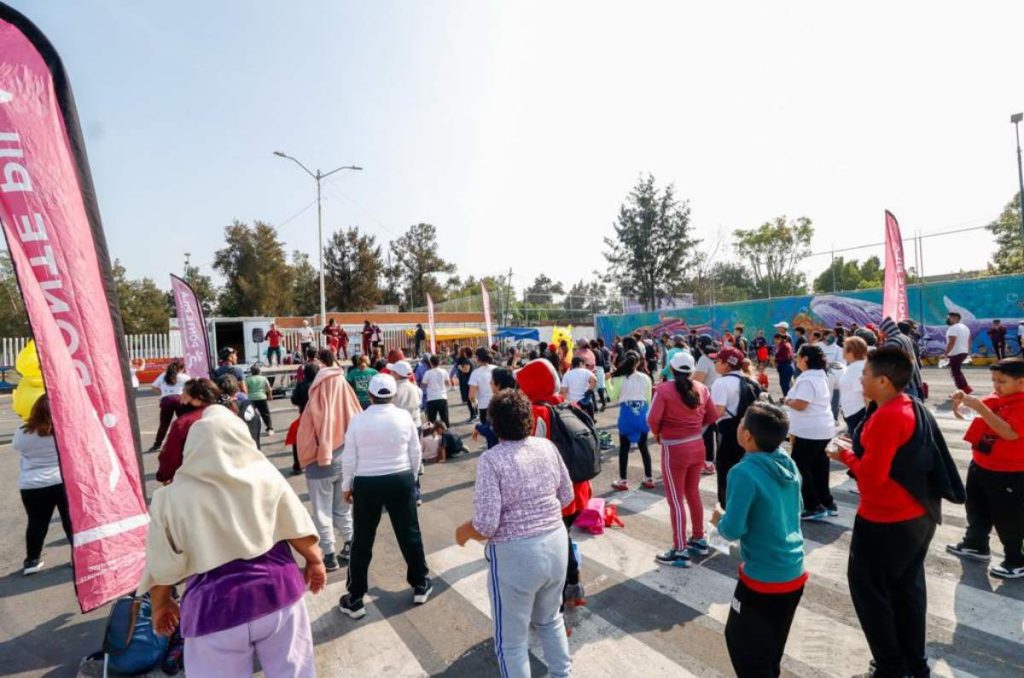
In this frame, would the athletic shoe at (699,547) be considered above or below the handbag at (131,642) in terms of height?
below

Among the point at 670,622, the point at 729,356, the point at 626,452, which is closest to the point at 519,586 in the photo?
the point at 670,622

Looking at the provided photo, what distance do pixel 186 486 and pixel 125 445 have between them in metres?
1.13

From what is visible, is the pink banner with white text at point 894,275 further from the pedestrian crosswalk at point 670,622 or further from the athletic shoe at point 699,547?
the athletic shoe at point 699,547

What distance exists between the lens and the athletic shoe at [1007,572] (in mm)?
4113

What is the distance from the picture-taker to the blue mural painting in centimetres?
1783

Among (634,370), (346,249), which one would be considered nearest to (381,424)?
(634,370)

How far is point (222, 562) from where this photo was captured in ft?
7.11

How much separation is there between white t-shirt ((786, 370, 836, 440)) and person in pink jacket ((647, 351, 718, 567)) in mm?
1240

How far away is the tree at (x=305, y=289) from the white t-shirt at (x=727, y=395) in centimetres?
5811

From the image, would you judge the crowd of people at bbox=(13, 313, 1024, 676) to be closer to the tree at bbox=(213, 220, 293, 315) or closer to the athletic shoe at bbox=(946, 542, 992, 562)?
the athletic shoe at bbox=(946, 542, 992, 562)

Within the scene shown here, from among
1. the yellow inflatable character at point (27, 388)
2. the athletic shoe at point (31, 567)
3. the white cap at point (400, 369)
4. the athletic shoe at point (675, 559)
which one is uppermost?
the yellow inflatable character at point (27, 388)

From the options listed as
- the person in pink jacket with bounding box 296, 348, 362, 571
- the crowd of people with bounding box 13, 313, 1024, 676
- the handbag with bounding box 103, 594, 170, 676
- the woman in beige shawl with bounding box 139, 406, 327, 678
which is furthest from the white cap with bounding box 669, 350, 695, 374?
the handbag with bounding box 103, 594, 170, 676

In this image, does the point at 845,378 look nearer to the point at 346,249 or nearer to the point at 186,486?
the point at 186,486

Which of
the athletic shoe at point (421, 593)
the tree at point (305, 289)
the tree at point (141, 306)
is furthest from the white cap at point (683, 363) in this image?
the tree at point (305, 289)
